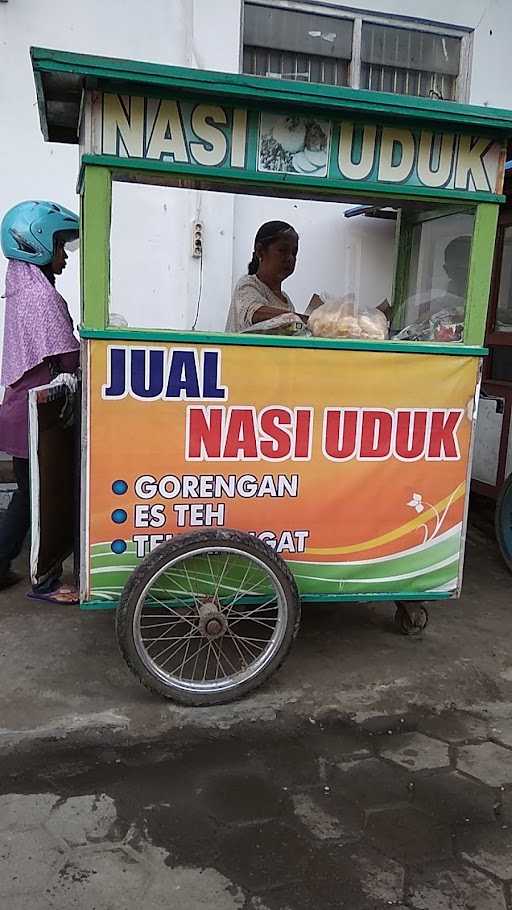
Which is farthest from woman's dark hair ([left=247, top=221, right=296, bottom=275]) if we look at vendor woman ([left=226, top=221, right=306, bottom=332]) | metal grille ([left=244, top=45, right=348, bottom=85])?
metal grille ([left=244, top=45, right=348, bottom=85])

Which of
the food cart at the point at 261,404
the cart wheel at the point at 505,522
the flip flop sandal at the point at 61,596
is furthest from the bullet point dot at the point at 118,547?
the cart wheel at the point at 505,522

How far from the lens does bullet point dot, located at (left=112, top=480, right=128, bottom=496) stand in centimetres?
272

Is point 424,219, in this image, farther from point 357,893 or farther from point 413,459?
point 357,893

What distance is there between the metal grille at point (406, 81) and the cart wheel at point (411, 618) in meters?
4.13

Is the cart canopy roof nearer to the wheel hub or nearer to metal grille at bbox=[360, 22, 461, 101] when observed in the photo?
the wheel hub

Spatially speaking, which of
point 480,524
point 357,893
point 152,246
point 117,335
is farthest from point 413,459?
point 152,246

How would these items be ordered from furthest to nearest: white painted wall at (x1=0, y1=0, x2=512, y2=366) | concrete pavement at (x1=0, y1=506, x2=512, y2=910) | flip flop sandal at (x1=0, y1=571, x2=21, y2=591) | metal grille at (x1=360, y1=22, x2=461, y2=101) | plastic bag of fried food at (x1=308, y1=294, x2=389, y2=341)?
1. metal grille at (x1=360, y1=22, x2=461, y2=101)
2. white painted wall at (x1=0, y1=0, x2=512, y2=366)
3. flip flop sandal at (x1=0, y1=571, x2=21, y2=591)
4. plastic bag of fried food at (x1=308, y1=294, x2=389, y2=341)
5. concrete pavement at (x1=0, y1=506, x2=512, y2=910)

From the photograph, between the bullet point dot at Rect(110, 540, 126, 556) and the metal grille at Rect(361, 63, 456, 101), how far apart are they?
4479 millimetres

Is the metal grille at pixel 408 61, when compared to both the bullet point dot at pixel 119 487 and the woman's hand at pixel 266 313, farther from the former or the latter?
the bullet point dot at pixel 119 487

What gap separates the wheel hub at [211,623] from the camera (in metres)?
2.78

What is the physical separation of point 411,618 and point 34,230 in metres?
2.44

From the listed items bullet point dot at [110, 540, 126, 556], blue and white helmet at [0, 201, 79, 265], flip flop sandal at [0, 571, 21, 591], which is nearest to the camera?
bullet point dot at [110, 540, 126, 556]

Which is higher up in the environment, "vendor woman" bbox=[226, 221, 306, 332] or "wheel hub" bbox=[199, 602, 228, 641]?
"vendor woman" bbox=[226, 221, 306, 332]

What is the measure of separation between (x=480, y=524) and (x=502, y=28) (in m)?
3.84
